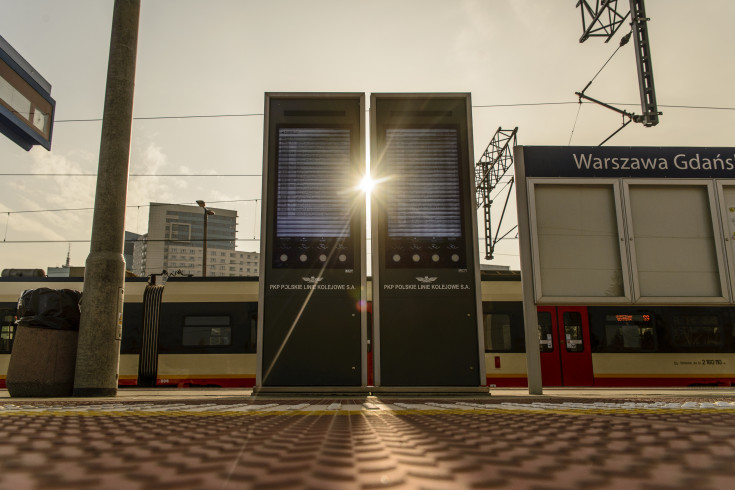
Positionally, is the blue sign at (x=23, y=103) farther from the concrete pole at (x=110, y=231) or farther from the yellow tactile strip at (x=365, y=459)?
the yellow tactile strip at (x=365, y=459)

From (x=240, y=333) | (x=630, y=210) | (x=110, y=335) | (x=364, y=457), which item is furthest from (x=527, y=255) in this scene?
(x=240, y=333)

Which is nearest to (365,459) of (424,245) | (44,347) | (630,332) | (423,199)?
(424,245)

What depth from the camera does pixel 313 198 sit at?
5918 mm

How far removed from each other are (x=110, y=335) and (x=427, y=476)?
21.1 ft

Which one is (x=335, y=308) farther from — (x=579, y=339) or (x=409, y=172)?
(x=579, y=339)

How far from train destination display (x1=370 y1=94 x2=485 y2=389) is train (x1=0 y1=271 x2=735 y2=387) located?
5180 millimetres

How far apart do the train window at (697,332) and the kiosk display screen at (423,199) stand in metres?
7.72

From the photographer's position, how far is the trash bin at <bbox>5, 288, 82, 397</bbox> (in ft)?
19.0

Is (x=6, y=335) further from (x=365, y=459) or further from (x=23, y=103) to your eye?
(x=365, y=459)

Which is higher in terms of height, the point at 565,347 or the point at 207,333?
the point at 207,333

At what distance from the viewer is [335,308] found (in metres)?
5.60

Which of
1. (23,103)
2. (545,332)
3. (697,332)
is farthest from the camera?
(545,332)

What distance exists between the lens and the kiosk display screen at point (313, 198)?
226 inches

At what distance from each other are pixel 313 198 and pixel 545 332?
23.9 feet
